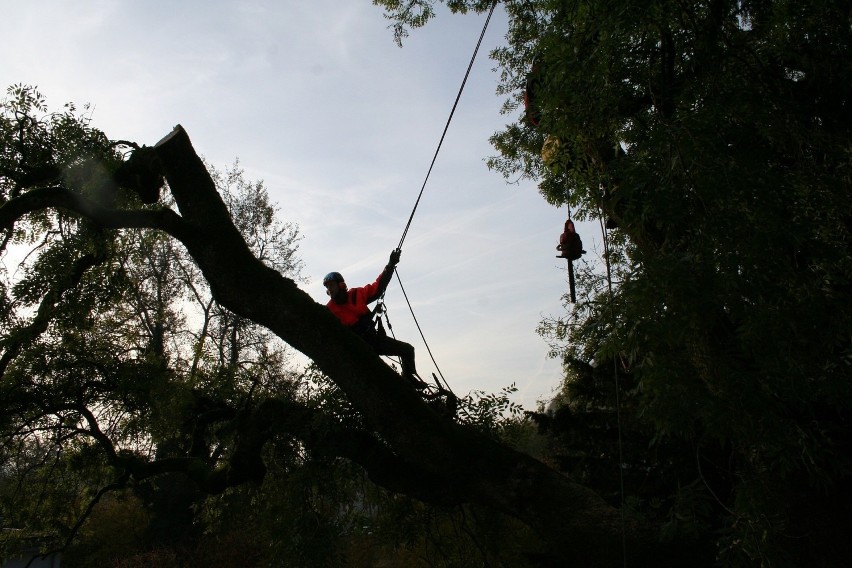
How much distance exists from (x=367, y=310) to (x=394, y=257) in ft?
2.07

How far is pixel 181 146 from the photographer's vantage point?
5.43 metres

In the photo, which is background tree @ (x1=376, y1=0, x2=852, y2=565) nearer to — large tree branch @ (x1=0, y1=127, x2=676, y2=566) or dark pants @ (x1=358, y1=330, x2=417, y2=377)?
large tree branch @ (x1=0, y1=127, x2=676, y2=566)

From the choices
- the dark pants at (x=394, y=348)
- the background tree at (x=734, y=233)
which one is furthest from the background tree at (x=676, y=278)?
the dark pants at (x=394, y=348)

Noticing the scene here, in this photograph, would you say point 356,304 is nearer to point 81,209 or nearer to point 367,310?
point 367,310

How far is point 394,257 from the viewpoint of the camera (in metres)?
6.78

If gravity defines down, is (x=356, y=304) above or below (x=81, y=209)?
below

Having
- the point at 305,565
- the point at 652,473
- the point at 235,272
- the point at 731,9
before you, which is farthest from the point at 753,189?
the point at 652,473

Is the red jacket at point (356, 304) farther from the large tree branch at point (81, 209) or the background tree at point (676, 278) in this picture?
the large tree branch at point (81, 209)

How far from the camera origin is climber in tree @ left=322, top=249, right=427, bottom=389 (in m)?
6.79

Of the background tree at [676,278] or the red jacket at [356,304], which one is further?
the red jacket at [356,304]

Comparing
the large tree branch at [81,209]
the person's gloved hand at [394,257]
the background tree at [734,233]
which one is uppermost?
the large tree branch at [81,209]

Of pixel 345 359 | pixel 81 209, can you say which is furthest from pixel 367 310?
pixel 81 209

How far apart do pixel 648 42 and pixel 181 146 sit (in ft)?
12.4

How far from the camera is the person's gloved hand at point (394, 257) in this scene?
6.76m
